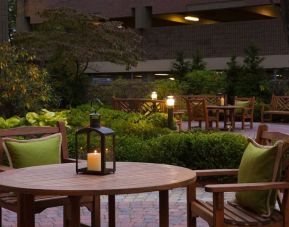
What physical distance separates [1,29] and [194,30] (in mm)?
17337

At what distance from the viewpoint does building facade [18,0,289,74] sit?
29672mm

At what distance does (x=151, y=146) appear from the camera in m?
9.43

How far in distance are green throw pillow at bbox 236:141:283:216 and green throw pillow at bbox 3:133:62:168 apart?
191cm

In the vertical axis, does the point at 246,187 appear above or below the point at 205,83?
below

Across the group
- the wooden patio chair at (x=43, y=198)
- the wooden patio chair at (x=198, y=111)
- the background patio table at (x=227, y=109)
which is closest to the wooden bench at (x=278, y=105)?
the background patio table at (x=227, y=109)

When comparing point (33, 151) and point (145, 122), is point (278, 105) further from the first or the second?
point (33, 151)

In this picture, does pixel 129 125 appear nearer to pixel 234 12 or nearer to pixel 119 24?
pixel 119 24

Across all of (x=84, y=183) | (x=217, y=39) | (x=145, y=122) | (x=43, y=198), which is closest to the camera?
(x=84, y=183)

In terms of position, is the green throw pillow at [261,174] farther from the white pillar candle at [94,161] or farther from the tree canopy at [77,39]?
the tree canopy at [77,39]

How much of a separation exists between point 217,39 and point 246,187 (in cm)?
2728

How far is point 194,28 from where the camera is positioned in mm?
32312

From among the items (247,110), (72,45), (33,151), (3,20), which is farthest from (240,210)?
(72,45)

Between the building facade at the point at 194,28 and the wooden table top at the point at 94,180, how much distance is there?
24362 millimetres

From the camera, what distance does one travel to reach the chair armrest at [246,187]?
4.46m
